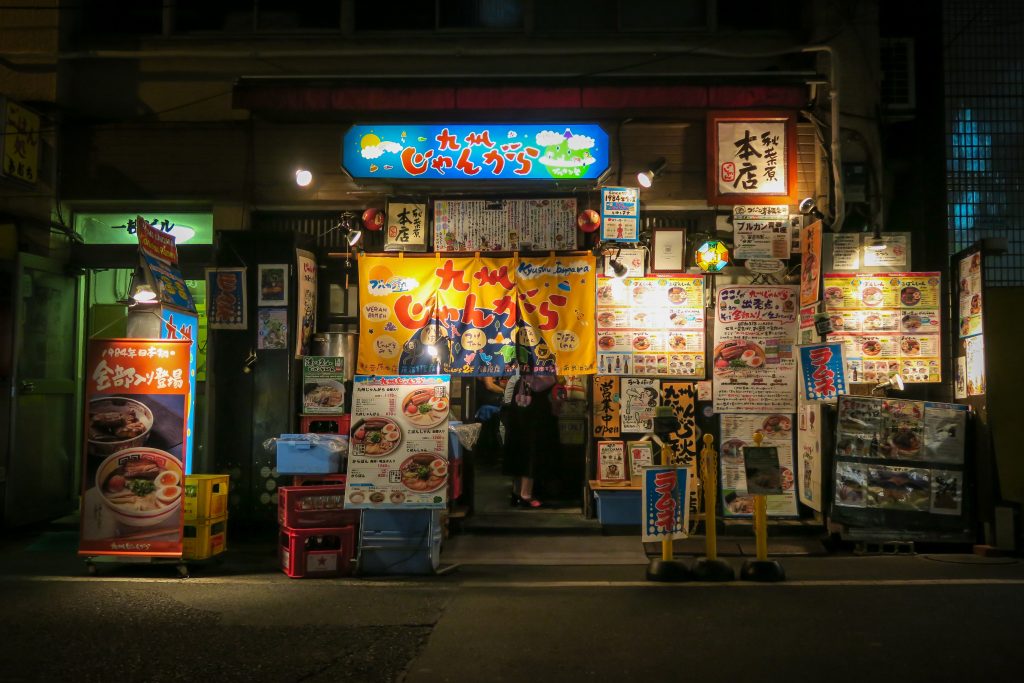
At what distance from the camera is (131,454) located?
8578 millimetres

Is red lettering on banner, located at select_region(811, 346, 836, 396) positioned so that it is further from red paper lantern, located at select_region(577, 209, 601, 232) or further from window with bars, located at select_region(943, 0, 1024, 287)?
window with bars, located at select_region(943, 0, 1024, 287)

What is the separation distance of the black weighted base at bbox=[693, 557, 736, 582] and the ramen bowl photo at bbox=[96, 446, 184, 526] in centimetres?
568

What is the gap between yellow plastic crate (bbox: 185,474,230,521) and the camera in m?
8.80

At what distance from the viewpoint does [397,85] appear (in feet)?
36.2

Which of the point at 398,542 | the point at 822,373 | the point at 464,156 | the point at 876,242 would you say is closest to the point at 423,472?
the point at 398,542

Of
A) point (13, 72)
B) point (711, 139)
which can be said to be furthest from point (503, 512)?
point (13, 72)

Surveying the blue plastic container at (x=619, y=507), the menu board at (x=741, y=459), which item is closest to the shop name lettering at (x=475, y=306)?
the blue plastic container at (x=619, y=507)

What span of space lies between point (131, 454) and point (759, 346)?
8071 mm

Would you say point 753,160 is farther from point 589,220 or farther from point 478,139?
point 478,139

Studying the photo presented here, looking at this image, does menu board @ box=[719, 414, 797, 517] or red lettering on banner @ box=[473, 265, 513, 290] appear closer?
red lettering on banner @ box=[473, 265, 513, 290]

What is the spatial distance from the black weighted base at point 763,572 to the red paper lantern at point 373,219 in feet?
21.7

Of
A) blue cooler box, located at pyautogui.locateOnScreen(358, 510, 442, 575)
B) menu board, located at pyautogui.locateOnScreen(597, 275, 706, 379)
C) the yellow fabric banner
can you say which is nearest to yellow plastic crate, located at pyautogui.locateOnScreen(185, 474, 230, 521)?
blue cooler box, located at pyautogui.locateOnScreen(358, 510, 442, 575)

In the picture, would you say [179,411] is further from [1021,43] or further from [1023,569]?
[1021,43]

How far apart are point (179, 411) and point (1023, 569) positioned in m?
9.58
